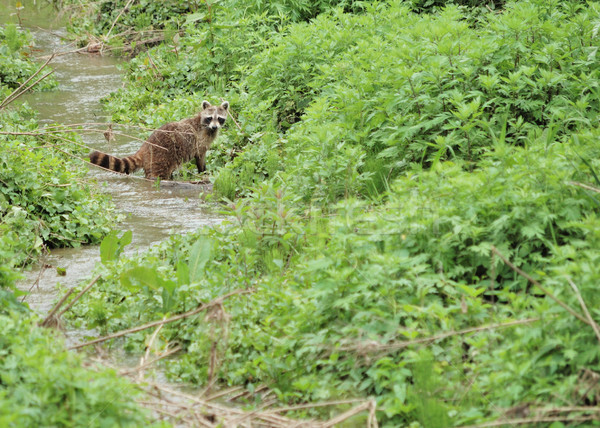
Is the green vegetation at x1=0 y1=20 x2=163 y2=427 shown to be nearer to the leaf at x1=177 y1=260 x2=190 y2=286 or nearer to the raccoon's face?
the leaf at x1=177 y1=260 x2=190 y2=286

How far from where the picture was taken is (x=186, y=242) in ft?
18.5

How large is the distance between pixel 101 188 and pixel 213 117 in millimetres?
1695

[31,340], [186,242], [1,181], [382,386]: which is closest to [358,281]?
[382,386]

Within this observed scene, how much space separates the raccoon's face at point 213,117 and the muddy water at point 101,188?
2.95 ft

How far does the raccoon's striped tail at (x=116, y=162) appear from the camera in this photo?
7700mm

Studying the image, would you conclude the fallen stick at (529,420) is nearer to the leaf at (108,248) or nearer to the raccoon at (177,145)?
the leaf at (108,248)

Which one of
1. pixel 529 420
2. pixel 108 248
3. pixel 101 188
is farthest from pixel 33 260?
pixel 529 420

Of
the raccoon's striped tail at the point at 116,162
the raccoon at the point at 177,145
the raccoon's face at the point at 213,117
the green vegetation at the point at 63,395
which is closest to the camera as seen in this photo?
the green vegetation at the point at 63,395

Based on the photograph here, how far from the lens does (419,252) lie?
4.13m

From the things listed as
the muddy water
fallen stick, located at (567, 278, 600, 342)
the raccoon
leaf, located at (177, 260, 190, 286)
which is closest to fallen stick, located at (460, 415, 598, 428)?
fallen stick, located at (567, 278, 600, 342)

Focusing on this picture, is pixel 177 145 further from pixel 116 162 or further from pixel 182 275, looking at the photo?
pixel 182 275

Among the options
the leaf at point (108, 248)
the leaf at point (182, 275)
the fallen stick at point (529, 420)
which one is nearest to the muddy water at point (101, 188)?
Result: the leaf at point (108, 248)

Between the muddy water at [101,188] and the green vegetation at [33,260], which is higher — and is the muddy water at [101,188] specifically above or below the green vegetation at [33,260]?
below

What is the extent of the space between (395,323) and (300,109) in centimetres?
527
